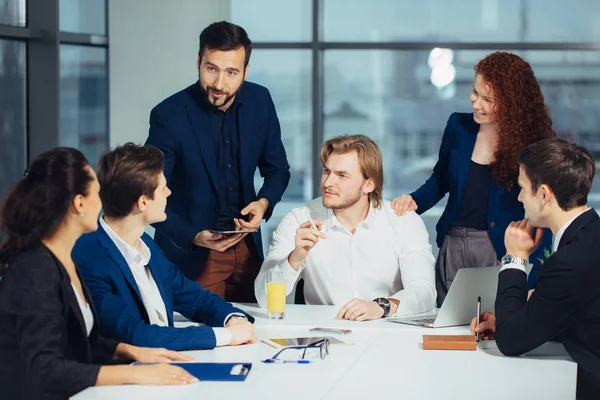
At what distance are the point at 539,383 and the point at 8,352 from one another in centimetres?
135

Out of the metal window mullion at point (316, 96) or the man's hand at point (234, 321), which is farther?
the metal window mullion at point (316, 96)

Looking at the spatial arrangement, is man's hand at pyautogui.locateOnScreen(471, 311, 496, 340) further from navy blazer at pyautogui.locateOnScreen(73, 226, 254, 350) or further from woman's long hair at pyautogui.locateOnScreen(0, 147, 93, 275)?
woman's long hair at pyautogui.locateOnScreen(0, 147, 93, 275)

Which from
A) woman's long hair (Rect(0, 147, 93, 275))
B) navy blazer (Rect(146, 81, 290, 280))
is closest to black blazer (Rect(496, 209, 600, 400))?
woman's long hair (Rect(0, 147, 93, 275))

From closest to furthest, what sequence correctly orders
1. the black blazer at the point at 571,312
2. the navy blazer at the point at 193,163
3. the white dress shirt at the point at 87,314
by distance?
the white dress shirt at the point at 87,314
the black blazer at the point at 571,312
the navy blazer at the point at 193,163

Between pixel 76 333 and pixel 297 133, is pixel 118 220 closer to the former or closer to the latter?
pixel 76 333

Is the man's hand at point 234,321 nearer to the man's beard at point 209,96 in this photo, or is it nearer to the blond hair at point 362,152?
the blond hair at point 362,152

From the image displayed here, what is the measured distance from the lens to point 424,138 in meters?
7.23

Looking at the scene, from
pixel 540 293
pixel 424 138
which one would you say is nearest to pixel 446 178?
pixel 540 293

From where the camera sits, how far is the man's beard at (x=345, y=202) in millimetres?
3551

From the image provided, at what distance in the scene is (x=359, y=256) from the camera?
11.9 ft

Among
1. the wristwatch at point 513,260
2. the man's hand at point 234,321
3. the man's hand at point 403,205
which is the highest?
the man's hand at point 403,205

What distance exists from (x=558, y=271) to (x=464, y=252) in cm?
114

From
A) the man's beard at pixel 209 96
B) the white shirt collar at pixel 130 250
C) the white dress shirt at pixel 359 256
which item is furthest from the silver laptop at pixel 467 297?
the man's beard at pixel 209 96

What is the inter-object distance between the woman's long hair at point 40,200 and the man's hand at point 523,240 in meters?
1.28
